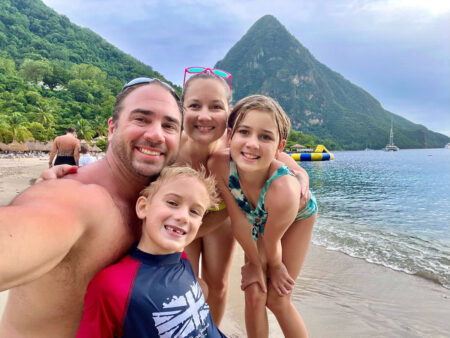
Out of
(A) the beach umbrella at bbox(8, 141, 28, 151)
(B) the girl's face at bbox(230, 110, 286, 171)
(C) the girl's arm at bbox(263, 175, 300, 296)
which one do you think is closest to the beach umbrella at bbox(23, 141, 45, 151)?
(A) the beach umbrella at bbox(8, 141, 28, 151)

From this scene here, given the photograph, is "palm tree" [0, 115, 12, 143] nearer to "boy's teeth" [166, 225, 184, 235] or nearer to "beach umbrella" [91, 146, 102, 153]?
"beach umbrella" [91, 146, 102, 153]

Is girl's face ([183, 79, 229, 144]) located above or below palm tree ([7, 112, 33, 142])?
above

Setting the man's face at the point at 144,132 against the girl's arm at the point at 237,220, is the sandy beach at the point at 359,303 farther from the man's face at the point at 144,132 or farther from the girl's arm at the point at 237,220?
the man's face at the point at 144,132

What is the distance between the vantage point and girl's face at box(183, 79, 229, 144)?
2.61 meters

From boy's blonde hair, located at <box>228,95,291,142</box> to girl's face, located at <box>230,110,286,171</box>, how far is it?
4 cm

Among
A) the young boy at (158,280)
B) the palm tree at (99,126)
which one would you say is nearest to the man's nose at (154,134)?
the young boy at (158,280)

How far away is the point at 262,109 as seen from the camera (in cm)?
238

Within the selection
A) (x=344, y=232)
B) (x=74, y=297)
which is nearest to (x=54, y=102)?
(x=344, y=232)

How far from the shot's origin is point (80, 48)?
320 ft

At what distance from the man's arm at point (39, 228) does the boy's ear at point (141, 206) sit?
13.3 inches

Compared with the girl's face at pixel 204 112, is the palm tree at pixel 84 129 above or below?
below

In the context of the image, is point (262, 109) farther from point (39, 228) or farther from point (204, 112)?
point (39, 228)

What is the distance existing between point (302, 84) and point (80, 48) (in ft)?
465

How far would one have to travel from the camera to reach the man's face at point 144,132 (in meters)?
1.77
